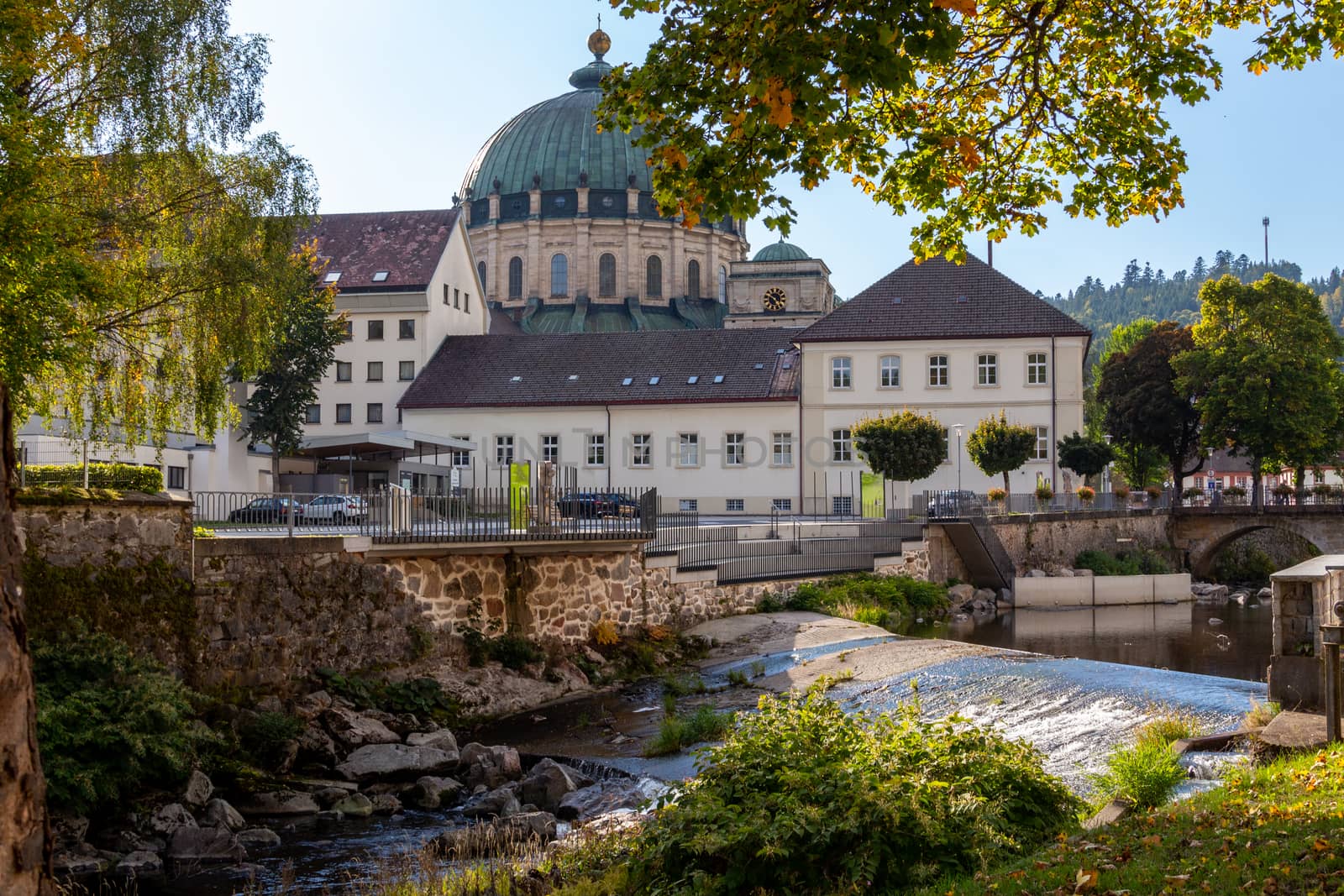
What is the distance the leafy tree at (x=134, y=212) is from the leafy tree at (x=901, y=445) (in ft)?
70.9

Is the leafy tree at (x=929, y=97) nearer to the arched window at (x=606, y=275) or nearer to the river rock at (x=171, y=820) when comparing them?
the river rock at (x=171, y=820)

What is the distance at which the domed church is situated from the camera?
78625mm

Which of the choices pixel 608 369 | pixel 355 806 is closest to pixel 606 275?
pixel 608 369

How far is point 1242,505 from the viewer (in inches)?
2047

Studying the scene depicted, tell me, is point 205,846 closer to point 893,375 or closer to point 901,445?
point 901,445

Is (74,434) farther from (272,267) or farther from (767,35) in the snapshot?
(767,35)

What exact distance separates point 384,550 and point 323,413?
3612 centimetres

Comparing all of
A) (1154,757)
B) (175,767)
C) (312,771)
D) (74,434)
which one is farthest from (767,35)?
(74,434)

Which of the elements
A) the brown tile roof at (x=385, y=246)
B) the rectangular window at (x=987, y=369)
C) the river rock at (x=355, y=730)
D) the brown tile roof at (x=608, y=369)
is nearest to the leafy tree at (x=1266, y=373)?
the rectangular window at (x=987, y=369)

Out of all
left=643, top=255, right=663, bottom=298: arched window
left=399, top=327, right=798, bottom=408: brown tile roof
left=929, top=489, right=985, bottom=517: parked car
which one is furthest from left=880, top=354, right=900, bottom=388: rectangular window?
left=643, top=255, right=663, bottom=298: arched window

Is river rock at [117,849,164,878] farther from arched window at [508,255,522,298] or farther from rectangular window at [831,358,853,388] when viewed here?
arched window at [508,255,522,298]

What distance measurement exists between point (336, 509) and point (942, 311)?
35.4m

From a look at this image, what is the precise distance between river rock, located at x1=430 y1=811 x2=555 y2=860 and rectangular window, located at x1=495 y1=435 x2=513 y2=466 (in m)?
38.8

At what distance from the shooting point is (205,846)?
13016 millimetres
